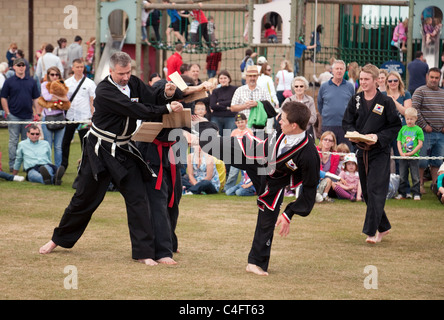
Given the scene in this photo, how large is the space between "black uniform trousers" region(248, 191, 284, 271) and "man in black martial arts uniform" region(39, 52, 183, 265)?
1.03m

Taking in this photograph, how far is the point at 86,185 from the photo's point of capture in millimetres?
7289

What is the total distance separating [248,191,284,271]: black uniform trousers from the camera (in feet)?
22.3

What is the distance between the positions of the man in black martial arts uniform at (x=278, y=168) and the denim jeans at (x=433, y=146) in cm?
585

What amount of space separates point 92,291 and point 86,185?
1.57m

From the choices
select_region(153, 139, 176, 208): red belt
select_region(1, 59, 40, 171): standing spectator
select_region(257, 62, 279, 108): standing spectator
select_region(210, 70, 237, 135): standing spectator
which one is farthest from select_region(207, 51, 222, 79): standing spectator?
select_region(153, 139, 176, 208): red belt

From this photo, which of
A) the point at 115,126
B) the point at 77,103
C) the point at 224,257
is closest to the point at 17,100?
the point at 77,103

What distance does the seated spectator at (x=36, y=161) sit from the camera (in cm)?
1227

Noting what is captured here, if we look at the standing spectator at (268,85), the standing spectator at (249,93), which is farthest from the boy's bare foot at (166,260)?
the standing spectator at (268,85)

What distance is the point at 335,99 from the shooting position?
40.0ft

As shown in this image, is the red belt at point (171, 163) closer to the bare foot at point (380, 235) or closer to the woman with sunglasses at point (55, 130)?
the bare foot at point (380, 235)

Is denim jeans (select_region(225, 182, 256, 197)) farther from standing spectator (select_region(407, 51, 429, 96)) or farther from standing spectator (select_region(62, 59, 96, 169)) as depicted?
standing spectator (select_region(407, 51, 429, 96))

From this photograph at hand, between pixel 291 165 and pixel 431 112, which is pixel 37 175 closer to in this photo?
pixel 431 112

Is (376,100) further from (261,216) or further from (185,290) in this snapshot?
(185,290)

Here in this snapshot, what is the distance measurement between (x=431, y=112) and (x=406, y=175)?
1123 millimetres
